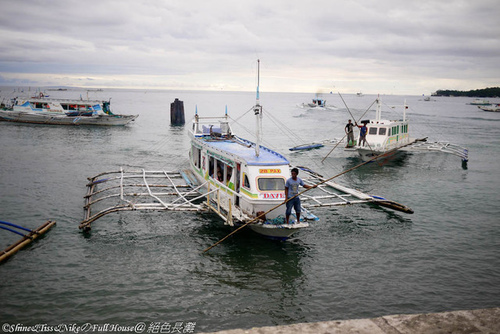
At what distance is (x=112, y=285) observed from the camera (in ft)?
41.2

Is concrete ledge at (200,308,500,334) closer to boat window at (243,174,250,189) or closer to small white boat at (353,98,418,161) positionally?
boat window at (243,174,250,189)

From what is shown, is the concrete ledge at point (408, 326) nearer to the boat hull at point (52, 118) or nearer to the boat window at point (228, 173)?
the boat window at point (228, 173)

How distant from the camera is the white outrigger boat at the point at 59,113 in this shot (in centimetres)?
5859

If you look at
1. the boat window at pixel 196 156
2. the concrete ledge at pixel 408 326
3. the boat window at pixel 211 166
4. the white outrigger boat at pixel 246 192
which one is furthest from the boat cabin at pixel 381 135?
the concrete ledge at pixel 408 326

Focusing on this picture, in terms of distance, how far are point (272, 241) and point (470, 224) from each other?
10.4 m

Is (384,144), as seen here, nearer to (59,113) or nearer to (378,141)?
(378,141)

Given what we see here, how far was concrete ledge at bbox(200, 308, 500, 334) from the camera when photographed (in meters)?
7.57

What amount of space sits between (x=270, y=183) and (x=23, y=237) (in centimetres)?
1043

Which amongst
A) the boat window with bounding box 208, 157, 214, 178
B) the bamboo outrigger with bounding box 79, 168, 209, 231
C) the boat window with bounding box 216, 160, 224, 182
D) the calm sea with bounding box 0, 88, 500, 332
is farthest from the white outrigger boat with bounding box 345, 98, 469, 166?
the boat window with bounding box 216, 160, 224, 182

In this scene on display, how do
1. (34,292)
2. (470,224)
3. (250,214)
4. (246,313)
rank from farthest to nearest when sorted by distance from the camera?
(470,224) < (250,214) < (34,292) < (246,313)

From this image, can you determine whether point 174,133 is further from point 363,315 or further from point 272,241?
point 363,315

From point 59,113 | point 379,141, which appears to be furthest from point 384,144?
point 59,113

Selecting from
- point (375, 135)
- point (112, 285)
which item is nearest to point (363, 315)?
point (112, 285)

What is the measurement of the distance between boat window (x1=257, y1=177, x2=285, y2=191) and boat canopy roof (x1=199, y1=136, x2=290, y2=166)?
1.96 feet
